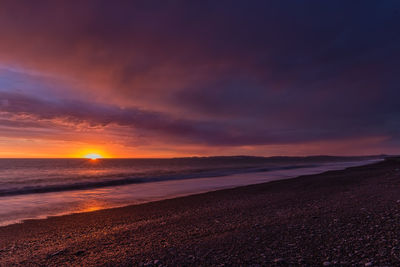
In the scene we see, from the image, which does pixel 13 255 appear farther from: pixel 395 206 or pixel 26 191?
pixel 26 191

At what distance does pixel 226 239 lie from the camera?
6219 millimetres

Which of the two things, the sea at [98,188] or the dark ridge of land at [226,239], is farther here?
the sea at [98,188]

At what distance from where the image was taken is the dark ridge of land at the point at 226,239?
A: 15.6 feet

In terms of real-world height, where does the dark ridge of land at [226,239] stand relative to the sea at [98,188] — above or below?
above

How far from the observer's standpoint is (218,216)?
928cm

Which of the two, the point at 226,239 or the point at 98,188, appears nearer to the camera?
the point at 226,239

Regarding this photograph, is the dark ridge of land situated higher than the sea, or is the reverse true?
the dark ridge of land

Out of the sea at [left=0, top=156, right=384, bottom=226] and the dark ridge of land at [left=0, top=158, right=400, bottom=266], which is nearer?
the dark ridge of land at [left=0, top=158, right=400, bottom=266]

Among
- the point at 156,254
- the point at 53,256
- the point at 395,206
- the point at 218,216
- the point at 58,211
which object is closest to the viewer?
the point at 156,254

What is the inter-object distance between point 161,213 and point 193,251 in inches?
225

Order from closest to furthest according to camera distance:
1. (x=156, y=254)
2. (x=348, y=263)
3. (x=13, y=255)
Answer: (x=348, y=263) → (x=156, y=254) → (x=13, y=255)

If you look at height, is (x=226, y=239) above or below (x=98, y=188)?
above

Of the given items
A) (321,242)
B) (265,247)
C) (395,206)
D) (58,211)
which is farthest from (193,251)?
(58,211)

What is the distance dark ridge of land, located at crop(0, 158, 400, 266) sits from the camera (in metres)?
4.76
